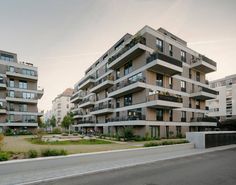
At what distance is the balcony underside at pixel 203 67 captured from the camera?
3509cm

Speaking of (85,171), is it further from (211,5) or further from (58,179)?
(211,5)

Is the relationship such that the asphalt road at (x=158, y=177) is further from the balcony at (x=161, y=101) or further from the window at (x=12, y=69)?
the window at (x=12, y=69)

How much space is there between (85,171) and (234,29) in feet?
56.5

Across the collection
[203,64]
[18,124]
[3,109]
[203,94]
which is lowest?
[18,124]

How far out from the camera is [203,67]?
36.7 meters

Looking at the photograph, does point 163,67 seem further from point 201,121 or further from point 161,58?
point 201,121

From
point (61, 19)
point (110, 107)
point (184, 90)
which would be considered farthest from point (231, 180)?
point (110, 107)

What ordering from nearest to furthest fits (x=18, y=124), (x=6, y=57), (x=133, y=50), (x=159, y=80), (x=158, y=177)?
Answer: 1. (x=158, y=177)
2. (x=133, y=50)
3. (x=159, y=80)
4. (x=18, y=124)
5. (x=6, y=57)

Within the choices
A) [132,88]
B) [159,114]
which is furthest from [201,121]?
[132,88]

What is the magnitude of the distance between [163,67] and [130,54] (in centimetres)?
562

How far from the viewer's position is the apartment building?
44688 millimetres

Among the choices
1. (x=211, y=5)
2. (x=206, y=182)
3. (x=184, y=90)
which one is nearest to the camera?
(x=206, y=182)

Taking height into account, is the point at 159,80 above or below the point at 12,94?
above

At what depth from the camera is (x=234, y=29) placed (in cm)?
1714
